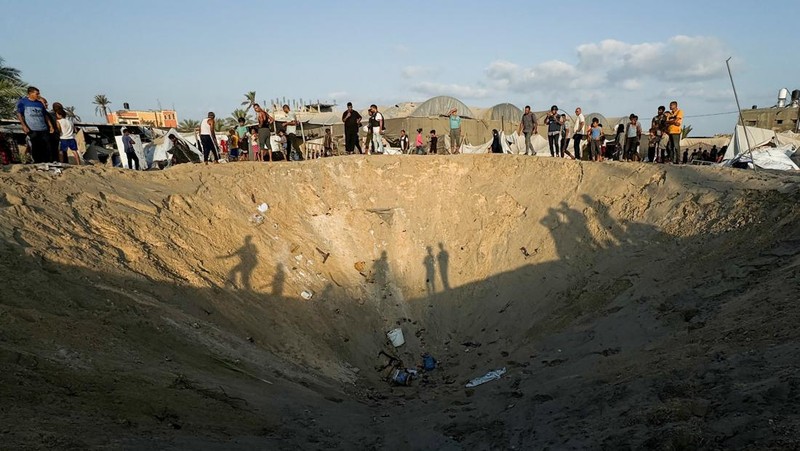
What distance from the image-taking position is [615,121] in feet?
84.3

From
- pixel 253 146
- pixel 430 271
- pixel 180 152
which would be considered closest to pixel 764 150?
pixel 430 271

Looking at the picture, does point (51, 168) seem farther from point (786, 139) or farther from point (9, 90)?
point (786, 139)

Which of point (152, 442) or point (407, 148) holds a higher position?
point (407, 148)

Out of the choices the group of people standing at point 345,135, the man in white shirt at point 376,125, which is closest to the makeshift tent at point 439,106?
the group of people standing at point 345,135

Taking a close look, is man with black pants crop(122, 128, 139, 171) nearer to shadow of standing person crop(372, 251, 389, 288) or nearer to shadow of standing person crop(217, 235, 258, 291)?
shadow of standing person crop(217, 235, 258, 291)

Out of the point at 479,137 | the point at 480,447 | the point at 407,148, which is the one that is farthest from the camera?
the point at 479,137

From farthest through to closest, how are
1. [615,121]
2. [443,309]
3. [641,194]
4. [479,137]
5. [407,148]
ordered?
1. [615,121]
2. [479,137]
3. [407,148]
4. [443,309]
5. [641,194]

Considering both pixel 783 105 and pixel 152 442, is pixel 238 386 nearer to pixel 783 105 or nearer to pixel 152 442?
pixel 152 442

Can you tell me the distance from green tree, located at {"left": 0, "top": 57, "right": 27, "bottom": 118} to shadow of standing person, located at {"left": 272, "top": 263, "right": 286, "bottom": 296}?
1522cm

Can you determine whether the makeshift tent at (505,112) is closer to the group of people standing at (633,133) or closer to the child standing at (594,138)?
the group of people standing at (633,133)

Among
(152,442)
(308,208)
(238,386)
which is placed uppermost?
(308,208)

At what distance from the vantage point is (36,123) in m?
8.51

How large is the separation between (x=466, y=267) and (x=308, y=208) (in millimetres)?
4298

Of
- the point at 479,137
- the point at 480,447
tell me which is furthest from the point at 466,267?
the point at 479,137
